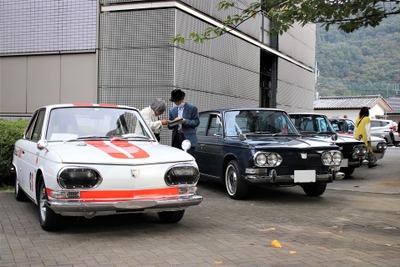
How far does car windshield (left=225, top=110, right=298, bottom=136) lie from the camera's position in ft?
28.7

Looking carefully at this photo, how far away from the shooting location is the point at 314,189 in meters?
8.78

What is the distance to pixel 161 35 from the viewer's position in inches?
478

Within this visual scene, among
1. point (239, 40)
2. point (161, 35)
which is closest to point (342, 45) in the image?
point (239, 40)

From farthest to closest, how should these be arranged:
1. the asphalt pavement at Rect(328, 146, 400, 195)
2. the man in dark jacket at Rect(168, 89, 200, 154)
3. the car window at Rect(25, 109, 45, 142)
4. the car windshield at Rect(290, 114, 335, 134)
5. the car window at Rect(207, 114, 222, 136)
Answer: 1. the car windshield at Rect(290, 114, 335, 134)
2. the asphalt pavement at Rect(328, 146, 400, 195)
3. the car window at Rect(207, 114, 222, 136)
4. the man in dark jacket at Rect(168, 89, 200, 154)
5. the car window at Rect(25, 109, 45, 142)

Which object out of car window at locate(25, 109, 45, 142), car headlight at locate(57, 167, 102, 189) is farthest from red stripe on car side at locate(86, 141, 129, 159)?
car window at locate(25, 109, 45, 142)

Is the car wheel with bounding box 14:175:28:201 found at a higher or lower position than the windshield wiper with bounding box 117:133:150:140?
lower

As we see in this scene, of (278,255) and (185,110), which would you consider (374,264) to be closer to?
(278,255)

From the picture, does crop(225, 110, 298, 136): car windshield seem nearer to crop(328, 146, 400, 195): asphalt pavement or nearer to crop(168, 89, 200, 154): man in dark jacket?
crop(168, 89, 200, 154): man in dark jacket

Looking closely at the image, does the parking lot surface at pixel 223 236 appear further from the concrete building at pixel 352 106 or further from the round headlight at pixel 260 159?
the concrete building at pixel 352 106

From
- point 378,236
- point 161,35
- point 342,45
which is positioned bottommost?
point 378,236

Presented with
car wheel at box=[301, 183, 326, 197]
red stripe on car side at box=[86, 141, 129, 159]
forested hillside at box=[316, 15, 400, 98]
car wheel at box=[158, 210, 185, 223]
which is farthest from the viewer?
forested hillside at box=[316, 15, 400, 98]

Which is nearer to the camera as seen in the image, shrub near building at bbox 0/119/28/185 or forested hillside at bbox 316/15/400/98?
shrub near building at bbox 0/119/28/185

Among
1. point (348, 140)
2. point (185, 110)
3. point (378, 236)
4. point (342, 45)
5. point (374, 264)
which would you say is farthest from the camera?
point (342, 45)

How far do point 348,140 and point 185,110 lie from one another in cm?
458
